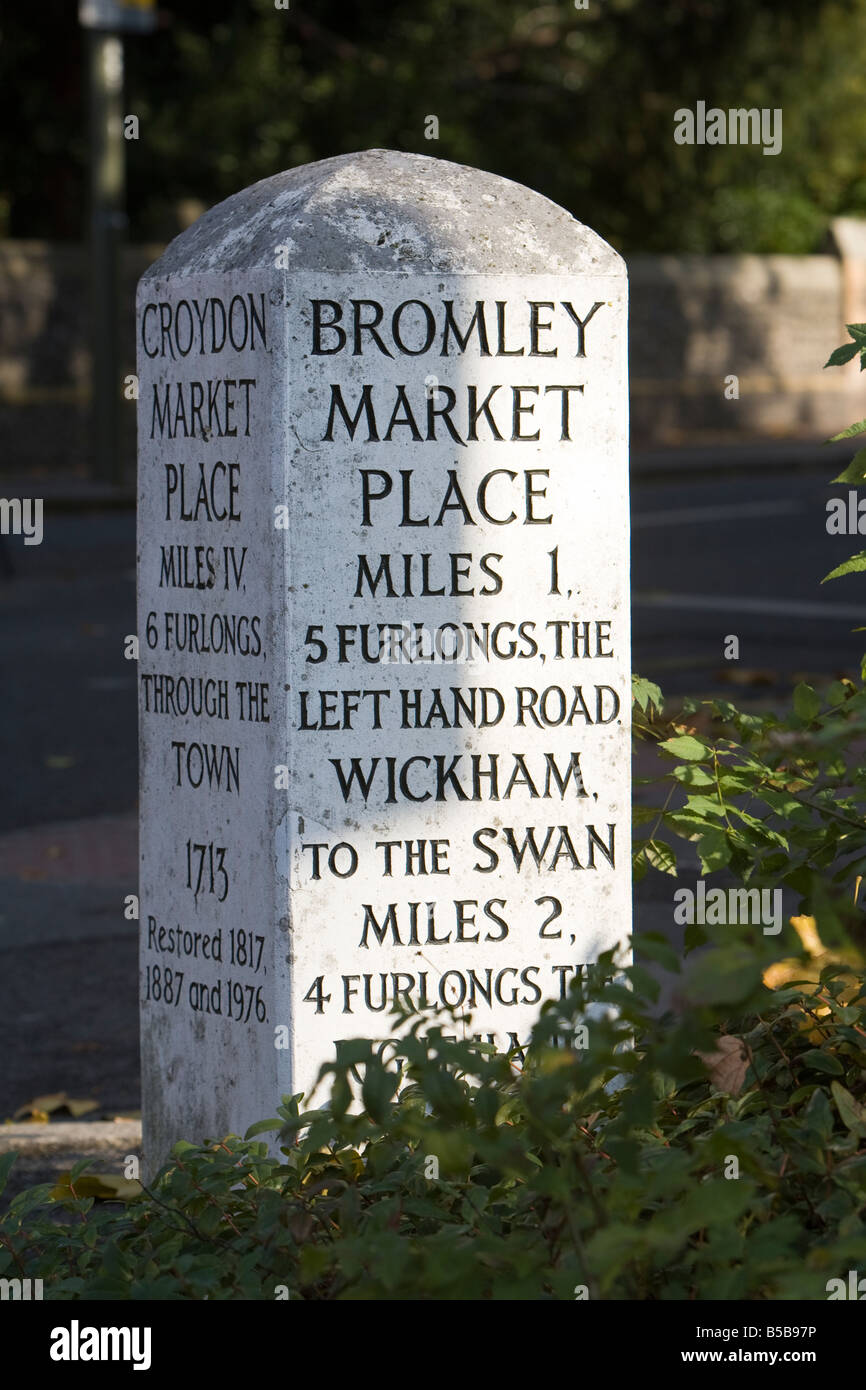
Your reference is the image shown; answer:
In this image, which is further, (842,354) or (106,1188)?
(106,1188)

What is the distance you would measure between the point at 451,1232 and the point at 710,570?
1294cm

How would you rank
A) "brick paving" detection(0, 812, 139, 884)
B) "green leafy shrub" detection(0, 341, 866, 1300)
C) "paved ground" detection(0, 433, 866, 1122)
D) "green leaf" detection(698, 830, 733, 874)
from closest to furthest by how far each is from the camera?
"green leafy shrub" detection(0, 341, 866, 1300) → "green leaf" detection(698, 830, 733, 874) → "paved ground" detection(0, 433, 866, 1122) → "brick paving" detection(0, 812, 139, 884)

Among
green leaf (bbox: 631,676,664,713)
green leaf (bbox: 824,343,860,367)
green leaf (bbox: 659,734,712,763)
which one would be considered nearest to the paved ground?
green leaf (bbox: 631,676,664,713)

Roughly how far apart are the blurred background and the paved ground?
0.23 feet

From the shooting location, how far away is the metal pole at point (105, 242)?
66.3 feet

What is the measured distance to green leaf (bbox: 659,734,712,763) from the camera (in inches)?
152

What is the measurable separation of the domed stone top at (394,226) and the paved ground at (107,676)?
224cm

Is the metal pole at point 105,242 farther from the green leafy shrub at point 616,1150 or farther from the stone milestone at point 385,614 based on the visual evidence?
the green leafy shrub at point 616,1150

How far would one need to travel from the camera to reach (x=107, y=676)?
1155 centimetres

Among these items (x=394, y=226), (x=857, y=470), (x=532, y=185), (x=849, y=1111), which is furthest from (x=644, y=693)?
(x=532, y=185)

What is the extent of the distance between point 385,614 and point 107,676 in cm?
775

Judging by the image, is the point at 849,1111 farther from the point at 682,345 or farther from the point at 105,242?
the point at 682,345

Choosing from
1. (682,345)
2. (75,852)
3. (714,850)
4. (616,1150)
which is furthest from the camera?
(682,345)

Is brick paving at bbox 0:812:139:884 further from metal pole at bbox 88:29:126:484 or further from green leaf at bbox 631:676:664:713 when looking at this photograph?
metal pole at bbox 88:29:126:484
